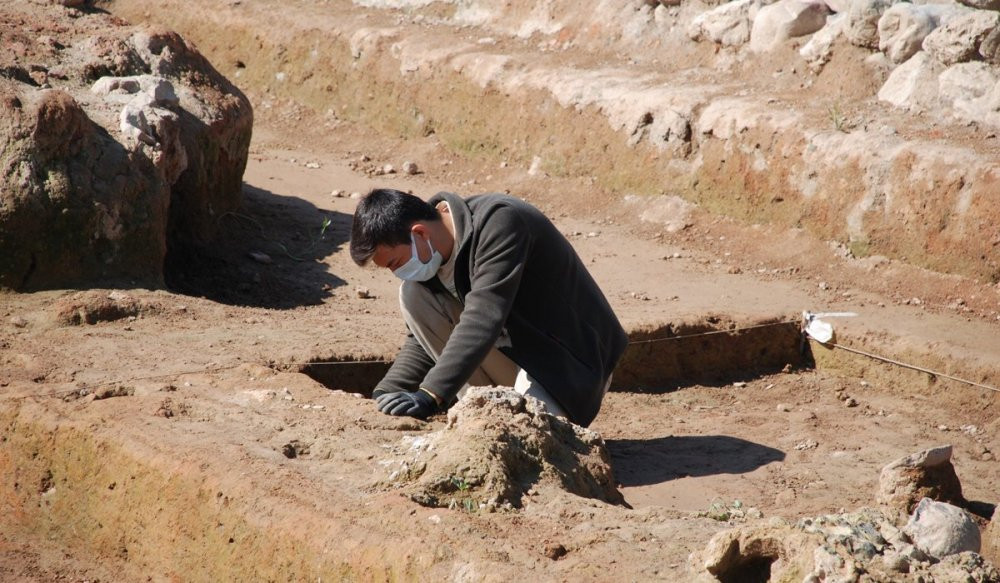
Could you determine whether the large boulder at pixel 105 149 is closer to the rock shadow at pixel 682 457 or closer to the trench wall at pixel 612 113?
the rock shadow at pixel 682 457

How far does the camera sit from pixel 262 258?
7.18m

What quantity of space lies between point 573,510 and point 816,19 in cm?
677

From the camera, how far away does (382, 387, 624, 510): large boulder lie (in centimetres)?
321

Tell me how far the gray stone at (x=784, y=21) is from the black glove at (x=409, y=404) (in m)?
6.06

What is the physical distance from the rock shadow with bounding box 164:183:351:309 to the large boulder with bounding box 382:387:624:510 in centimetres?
324

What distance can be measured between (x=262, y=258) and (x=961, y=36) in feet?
16.7

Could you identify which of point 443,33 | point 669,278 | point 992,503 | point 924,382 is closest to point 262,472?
point 992,503

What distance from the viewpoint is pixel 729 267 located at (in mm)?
7578

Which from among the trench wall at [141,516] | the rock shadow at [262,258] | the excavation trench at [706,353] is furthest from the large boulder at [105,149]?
the excavation trench at [706,353]

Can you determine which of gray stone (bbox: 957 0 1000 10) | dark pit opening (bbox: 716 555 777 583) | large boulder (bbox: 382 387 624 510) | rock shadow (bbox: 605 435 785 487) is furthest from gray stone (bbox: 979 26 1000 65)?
dark pit opening (bbox: 716 555 777 583)

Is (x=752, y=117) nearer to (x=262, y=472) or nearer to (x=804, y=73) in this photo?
(x=804, y=73)

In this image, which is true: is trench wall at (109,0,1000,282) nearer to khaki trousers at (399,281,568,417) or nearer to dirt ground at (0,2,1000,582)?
dirt ground at (0,2,1000,582)

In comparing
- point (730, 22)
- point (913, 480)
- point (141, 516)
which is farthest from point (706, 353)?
point (730, 22)

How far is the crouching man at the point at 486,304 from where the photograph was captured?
13.0 feet
